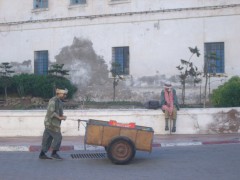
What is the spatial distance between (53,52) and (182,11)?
27.6 ft

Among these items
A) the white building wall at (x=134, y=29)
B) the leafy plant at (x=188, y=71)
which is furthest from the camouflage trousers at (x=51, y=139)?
the white building wall at (x=134, y=29)

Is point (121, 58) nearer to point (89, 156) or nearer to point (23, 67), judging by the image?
point (23, 67)

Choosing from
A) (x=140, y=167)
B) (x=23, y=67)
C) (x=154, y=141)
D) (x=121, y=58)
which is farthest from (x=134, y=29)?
(x=140, y=167)

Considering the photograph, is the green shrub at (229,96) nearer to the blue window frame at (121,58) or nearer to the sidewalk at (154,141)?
the sidewalk at (154,141)

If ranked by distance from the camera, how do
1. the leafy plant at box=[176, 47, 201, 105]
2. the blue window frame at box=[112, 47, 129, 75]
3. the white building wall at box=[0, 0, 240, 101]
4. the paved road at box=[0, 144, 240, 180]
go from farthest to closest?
the blue window frame at box=[112, 47, 129, 75], the white building wall at box=[0, 0, 240, 101], the leafy plant at box=[176, 47, 201, 105], the paved road at box=[0, 144, 240, 180]

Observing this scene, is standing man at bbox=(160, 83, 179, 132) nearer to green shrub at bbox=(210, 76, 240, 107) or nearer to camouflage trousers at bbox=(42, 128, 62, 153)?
green shrub at bbox=(210, 76, 240, 107)

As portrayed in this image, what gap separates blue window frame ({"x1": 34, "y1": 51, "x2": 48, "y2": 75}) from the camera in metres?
28.4

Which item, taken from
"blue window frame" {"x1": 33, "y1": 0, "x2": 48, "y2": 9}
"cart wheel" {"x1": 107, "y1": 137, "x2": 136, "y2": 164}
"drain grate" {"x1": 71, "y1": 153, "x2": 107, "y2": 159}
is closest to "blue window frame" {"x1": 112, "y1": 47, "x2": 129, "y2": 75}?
"blue window frame" {"x1": 33, "y1": 0, "x2": 48, "y2": 9}

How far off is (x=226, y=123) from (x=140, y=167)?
632 cm

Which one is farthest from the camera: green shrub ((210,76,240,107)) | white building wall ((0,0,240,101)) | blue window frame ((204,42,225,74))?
white building wall ((0,0,240,101))

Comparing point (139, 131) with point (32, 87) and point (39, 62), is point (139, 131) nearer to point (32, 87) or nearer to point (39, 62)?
point (32, 87)

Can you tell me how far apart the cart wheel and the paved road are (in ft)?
0.57

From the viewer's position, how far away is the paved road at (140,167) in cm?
908

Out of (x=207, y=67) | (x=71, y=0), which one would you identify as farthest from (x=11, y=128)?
(x=71, y=0)
